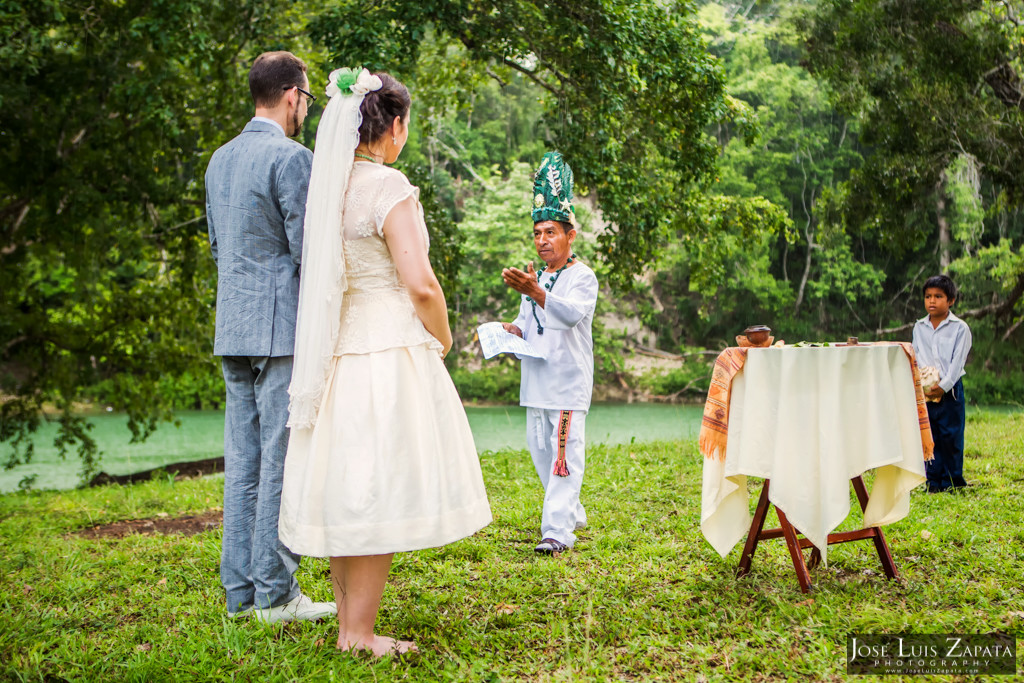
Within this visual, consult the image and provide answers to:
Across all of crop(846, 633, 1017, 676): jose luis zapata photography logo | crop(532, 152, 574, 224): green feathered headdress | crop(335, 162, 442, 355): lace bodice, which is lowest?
crop(846, 633, 1017, 676): jose luis zapata photography logo

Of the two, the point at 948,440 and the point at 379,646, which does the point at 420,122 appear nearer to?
the point at 948,440

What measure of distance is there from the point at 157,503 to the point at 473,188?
1867 cm

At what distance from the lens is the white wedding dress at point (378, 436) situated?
2441mm

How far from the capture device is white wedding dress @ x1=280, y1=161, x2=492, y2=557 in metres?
2.44

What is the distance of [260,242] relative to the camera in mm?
3006

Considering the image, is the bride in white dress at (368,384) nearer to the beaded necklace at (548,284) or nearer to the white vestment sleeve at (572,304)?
the white vestment sleeve at (572,304)

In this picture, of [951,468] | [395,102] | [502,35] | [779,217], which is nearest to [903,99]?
[779,217]

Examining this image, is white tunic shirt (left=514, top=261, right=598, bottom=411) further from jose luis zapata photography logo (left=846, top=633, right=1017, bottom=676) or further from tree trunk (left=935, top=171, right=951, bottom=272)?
tree trunk (left=935, top=171, right=951, bottom=272)

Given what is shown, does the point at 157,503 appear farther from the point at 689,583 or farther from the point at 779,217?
the point at 779,217

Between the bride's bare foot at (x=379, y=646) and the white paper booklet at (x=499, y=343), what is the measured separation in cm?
152

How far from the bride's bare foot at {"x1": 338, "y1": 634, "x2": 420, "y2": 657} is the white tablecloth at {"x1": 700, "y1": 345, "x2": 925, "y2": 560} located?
1441mm

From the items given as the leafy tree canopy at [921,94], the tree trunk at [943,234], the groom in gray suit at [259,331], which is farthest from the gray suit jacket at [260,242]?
the tree trunk at [943,234]

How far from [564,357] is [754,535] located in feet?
4.36

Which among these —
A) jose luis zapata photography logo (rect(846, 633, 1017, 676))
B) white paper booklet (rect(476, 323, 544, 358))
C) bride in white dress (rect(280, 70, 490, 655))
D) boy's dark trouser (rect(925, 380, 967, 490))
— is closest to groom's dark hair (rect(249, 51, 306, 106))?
bride in white dress (rect(280, 70, 490, 655))
